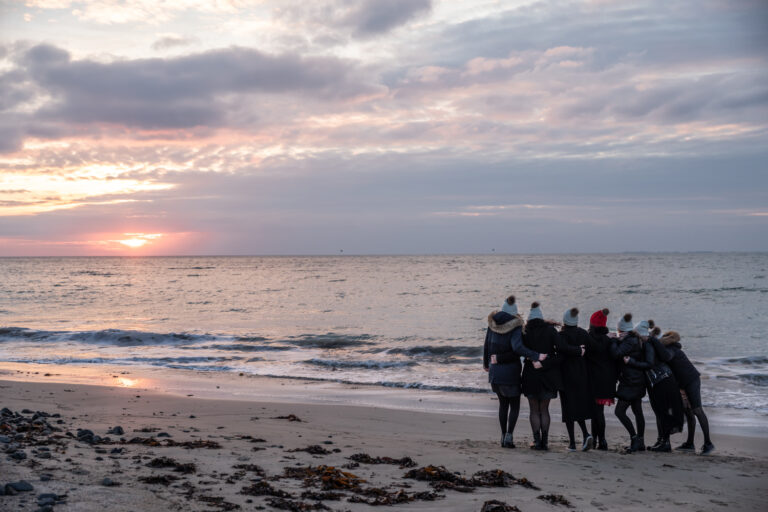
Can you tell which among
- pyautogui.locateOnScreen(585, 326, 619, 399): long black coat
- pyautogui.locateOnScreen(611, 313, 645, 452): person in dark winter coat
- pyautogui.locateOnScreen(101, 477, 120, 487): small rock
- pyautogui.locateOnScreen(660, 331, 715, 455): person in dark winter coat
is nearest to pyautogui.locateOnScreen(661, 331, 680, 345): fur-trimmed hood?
pyautogui.locateOnScreen(660, 331, 715, 455): person in dark winter coat

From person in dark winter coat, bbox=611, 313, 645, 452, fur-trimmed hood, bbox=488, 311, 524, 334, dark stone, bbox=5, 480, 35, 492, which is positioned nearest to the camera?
dark stone, bbox=5, 480, 35, 492

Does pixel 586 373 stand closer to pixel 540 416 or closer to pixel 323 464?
pixel 540 416

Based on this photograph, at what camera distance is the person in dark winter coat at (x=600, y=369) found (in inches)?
311

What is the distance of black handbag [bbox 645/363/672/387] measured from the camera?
7945mm

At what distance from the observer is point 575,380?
7844 millimetres

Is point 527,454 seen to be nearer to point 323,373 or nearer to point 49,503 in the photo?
Result: point 49,503

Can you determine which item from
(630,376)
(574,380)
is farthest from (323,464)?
(630,376)

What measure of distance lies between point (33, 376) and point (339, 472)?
11.4 meters

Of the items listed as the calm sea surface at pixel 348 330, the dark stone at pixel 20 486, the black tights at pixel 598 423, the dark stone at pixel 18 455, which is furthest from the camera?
the calm sea surface at pixel 348 330

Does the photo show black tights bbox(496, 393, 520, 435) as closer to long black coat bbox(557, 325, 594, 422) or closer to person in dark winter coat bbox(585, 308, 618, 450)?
long black coat bbox(557, 325, 594, 422)

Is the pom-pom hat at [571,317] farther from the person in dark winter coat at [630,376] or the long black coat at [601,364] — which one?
the person in dark winter coat at [630,376]

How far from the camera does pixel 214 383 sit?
1385 centimetres

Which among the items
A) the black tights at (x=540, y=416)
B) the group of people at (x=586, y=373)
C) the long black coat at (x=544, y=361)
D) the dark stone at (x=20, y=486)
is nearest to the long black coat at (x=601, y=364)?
the group of people at (x=586, y=373)

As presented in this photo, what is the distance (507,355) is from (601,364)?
53.5 inches
